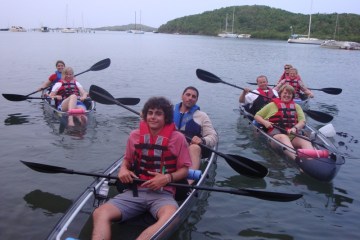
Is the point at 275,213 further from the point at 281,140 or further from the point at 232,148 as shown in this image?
the point at 232,148

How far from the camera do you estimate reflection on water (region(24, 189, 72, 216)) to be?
5.11 meters

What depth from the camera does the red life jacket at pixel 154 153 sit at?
406 cm

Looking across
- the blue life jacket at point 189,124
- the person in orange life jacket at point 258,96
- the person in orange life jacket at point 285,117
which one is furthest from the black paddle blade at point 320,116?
the blue life jacket at point 189,124

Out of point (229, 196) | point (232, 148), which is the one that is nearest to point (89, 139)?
point (232, 148)

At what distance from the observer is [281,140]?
6910 mm

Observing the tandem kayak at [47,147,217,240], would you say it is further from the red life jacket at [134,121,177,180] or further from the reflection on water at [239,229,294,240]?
the reflection on water at [239,229,294,240]

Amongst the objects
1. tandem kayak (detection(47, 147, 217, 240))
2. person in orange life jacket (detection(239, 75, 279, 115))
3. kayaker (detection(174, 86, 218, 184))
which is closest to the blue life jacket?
kayaker (detection(174, 86, 218, 184))

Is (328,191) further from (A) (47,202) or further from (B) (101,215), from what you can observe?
(A) (47,202)

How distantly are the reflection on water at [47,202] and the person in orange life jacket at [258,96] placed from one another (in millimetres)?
5148

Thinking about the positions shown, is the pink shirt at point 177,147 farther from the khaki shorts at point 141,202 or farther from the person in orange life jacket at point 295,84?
the person in orange life jacket at point 295,84

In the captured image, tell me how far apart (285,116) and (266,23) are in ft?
316

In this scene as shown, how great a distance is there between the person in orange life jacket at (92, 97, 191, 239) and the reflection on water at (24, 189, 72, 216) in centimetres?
143

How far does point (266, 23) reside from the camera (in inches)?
3858

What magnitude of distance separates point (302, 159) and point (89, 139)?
4.47 meters
